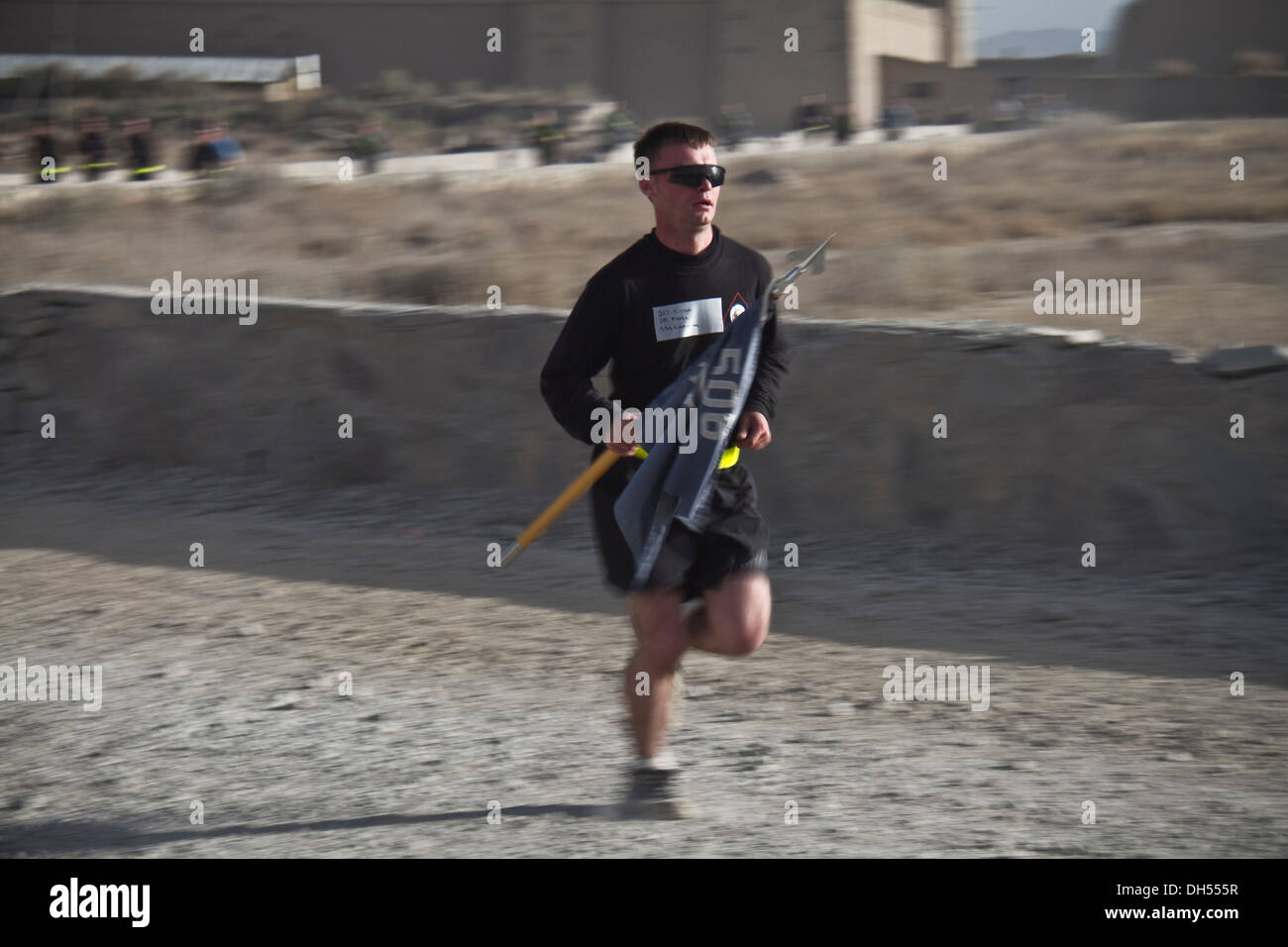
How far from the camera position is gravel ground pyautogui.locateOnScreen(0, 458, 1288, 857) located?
3.82 metres

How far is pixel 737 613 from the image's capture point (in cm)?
375

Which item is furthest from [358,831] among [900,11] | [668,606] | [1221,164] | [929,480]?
[900,11]

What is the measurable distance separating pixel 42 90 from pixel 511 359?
160 feet

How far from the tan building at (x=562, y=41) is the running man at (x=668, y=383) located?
190 ft

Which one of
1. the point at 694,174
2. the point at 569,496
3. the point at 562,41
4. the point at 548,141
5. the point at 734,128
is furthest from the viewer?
the point at 562,41

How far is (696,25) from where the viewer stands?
63125mm

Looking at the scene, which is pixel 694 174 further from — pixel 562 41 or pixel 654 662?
pixel 562 41

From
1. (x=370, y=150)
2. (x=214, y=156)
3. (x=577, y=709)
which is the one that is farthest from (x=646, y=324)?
(x=370, y=150)

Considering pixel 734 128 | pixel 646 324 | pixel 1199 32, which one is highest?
pixel 1199 32

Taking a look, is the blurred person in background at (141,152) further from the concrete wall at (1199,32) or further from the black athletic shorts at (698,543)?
the concrete wall at (1199,32)

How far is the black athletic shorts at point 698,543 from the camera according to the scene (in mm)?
3730

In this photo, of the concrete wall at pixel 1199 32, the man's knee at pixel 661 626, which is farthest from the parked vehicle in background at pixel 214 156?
the concrete wall at pixel 1199 32

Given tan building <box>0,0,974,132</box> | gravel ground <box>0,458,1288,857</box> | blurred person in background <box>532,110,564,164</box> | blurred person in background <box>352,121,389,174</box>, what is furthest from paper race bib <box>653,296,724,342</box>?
tan building <box>0,0,974,132</box>

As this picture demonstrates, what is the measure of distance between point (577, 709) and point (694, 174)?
1986 mm
